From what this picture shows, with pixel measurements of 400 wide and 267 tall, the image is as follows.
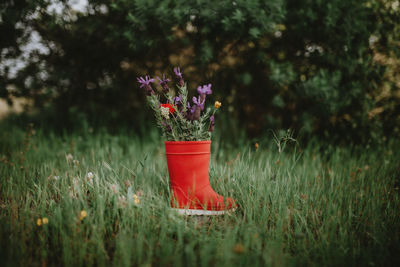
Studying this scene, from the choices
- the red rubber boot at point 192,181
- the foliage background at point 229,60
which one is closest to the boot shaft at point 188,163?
the red rubber boot at point 192,181

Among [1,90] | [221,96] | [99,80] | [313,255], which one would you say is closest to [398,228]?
[313,255]

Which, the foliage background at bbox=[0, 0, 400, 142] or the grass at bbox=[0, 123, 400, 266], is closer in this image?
the grass at bbox=[0, 123, 400, 266]

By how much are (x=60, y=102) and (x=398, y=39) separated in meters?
4.55

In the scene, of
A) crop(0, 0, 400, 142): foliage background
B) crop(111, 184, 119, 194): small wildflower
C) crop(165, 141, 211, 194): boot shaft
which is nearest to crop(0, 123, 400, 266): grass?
crop(111, 184, 119, 194): small wildflower

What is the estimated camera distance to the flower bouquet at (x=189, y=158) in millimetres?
1985

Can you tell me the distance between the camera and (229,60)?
4059mm

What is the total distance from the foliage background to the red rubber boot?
1.71 m

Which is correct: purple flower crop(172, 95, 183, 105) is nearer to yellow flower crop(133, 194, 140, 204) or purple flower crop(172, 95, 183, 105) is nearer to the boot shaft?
the boot shaft

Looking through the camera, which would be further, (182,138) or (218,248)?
(182,138)

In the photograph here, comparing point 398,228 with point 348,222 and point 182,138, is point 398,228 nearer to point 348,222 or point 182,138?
point 348,222

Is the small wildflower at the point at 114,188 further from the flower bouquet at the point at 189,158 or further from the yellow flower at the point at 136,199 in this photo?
the flower bouquet at the point at 189,158

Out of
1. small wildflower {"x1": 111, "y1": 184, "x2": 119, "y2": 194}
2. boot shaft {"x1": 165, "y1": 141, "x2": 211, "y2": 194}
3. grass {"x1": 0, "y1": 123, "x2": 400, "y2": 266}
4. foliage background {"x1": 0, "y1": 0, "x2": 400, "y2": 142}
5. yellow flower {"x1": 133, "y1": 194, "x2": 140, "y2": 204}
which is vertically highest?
foliage background {"x1": 0, "y1": 0, "x2": 400, "y2": 142}

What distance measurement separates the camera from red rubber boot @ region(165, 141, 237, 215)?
77.9 inches

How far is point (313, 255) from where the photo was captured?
1673 millimetres
